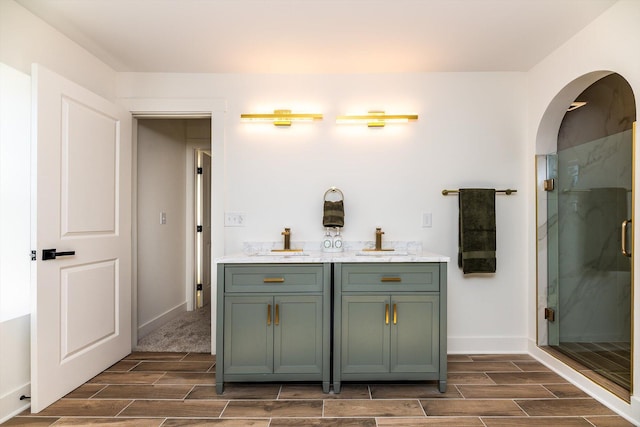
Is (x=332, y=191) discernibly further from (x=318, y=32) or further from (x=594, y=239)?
(x=594, y=239)

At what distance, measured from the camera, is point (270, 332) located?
7.73 ft

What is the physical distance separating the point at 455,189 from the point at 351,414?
1.88 m

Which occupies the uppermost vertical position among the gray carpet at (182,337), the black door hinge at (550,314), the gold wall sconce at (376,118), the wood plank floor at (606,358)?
the gold wall sconce at (376,118)

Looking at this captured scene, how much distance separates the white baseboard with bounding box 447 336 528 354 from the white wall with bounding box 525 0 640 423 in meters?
0.09

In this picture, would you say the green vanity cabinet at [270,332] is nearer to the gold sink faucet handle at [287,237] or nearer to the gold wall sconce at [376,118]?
the gold sink faucet handle at [287,237]

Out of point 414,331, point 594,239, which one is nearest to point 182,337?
point 414,331

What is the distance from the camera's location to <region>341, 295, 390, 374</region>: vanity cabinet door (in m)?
2.36

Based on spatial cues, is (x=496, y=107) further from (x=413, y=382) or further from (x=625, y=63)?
(x=413, y=382)

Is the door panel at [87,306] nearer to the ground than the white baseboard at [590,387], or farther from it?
farther from it

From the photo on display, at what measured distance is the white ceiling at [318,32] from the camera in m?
2.10

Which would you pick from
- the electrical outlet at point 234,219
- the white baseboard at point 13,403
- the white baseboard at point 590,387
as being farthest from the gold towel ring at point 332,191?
the white baseboard at point 13,403

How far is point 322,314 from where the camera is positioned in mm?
2357

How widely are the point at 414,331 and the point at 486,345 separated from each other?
104 cm

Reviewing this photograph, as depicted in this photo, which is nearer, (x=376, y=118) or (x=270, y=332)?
(x=270, y=332)
